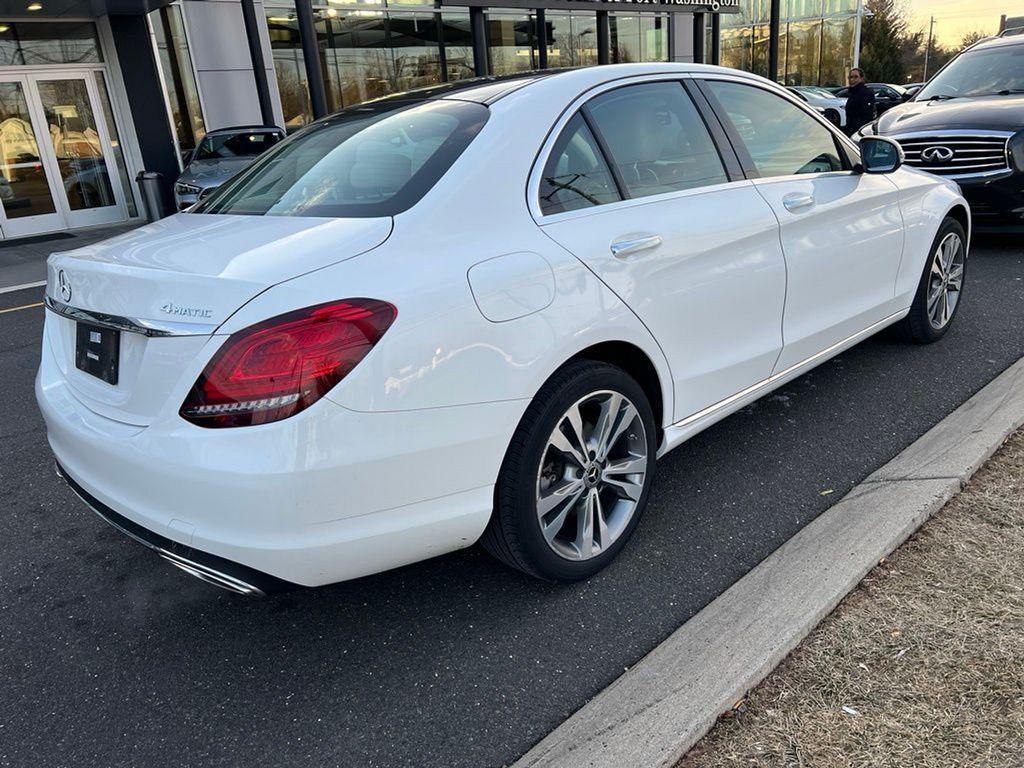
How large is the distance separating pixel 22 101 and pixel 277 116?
176 inches

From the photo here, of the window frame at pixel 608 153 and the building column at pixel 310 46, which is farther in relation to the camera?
the building column at pixel 310 46

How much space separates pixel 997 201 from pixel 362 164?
6.29m

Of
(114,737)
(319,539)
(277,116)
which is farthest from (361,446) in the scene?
(277,116)

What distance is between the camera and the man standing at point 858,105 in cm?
1333

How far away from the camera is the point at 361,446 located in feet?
6.63

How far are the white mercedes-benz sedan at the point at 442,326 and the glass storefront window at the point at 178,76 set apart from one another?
13584 millimetres

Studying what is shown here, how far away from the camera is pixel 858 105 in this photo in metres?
13.4

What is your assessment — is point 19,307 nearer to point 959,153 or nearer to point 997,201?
point 959,153

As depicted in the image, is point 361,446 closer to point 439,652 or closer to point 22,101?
point 439,652

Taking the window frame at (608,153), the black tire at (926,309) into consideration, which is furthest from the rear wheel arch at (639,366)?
the black tire at (926,309)

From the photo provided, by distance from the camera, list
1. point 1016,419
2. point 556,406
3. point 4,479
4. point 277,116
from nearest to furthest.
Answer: point 556,406 < point 1016,419 < point 4,479 < point 277,116

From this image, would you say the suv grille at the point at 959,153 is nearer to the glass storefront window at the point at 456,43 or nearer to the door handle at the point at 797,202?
the door handle at the point at 797,202

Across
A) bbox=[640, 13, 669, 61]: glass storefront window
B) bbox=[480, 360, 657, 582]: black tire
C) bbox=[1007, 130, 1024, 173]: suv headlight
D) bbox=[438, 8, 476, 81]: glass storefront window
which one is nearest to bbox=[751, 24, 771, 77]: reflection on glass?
bbox=[640, 13, 669, 61]: glass storefront window

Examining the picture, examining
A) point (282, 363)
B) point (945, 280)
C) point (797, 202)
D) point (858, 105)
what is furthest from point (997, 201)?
point (858, 105)
